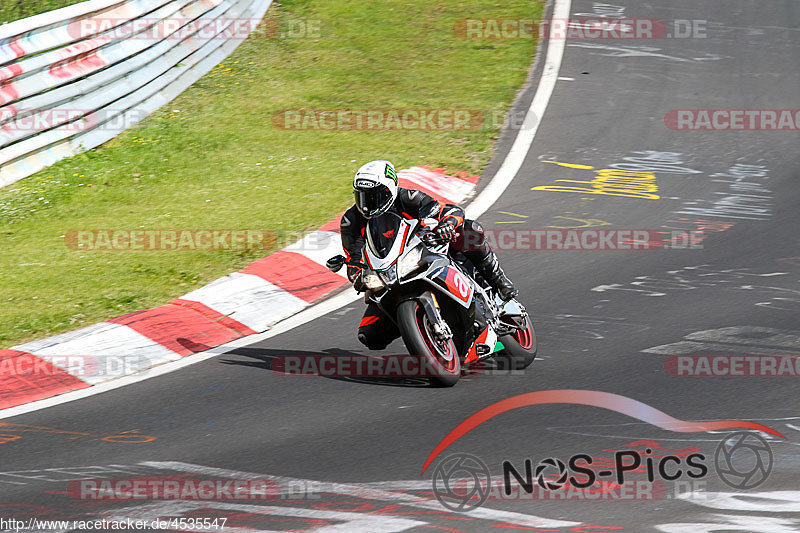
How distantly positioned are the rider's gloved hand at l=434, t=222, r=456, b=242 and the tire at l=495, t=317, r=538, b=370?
96cm

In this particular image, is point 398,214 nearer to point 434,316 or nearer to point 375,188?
→ point 375,188

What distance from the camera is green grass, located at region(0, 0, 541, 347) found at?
9.03m

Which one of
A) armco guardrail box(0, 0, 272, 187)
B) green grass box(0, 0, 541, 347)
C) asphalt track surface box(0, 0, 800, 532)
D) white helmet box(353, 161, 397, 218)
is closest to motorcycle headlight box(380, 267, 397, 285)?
white helmet box(353, 161, 397, 218)

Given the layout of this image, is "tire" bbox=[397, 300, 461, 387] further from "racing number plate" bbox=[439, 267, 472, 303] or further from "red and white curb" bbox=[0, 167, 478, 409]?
"red and white curb" bbox=[0, 167, 478, 409]

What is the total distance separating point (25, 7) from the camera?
624 inches

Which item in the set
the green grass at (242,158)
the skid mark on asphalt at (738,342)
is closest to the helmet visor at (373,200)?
the skid mark on asphalt at (738,342)

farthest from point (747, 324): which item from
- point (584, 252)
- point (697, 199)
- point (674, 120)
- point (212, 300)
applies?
point (674, 120)

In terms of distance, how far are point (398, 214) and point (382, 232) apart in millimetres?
340

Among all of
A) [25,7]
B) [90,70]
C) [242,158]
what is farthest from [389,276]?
[25,7]

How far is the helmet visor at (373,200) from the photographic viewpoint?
6.69m

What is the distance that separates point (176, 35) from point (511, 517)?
1137cm

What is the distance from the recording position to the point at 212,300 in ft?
27.6

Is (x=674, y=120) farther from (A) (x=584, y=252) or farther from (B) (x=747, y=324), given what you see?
(B) (x=747, y=324)

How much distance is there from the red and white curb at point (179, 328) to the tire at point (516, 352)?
2.02 m
